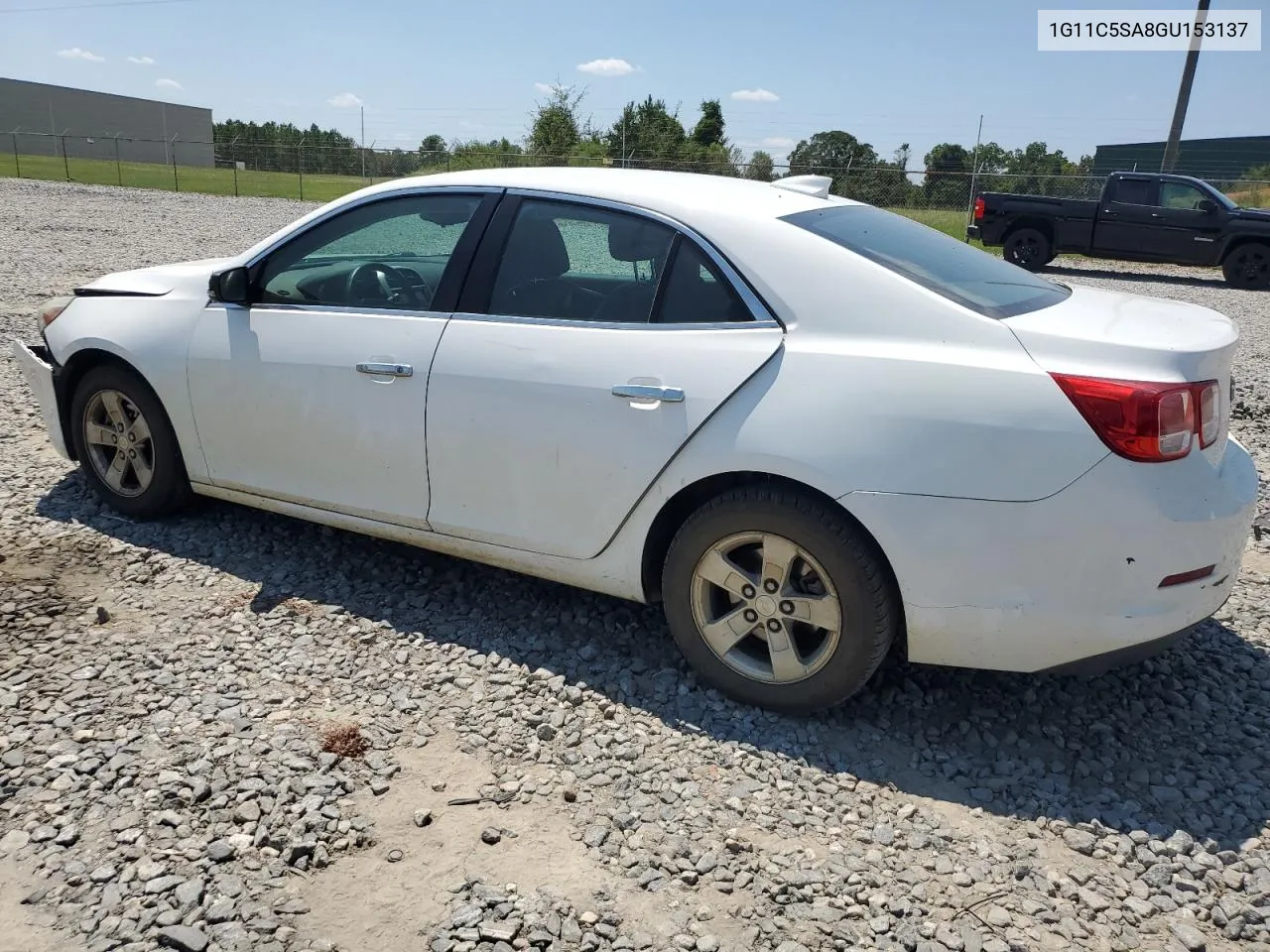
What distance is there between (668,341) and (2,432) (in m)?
4.70

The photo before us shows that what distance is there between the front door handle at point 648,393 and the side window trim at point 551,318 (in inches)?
8.8

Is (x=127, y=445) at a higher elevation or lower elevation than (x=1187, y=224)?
lower

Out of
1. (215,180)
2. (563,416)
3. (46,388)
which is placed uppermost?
(215,180)

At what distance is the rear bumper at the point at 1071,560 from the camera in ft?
8.84

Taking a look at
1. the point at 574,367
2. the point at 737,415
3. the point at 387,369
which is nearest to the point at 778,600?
the point at 737,415

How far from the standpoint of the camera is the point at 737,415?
Result: 3.02m

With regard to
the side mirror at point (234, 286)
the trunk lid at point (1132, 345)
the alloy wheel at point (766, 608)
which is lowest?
the alloy wheel at point (766, 608)

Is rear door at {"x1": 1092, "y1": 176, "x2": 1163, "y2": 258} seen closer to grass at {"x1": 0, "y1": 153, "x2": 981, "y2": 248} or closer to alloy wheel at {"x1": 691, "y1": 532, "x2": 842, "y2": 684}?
alloy wheel at {"x1": 691, "y1": 532, "x2": 842, "y2": 684}

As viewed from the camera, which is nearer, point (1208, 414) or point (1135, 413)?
point (1135, 413)

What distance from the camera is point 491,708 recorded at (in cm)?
327

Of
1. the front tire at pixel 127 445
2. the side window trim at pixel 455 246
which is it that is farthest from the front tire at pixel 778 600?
the front tire at pixel 127 445

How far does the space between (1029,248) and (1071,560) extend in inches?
665

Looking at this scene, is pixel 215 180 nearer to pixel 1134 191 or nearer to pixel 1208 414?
pixel 1134 191

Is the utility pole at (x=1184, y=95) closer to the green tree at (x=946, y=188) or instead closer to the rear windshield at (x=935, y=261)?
the green tree at (x=946, y=188)
